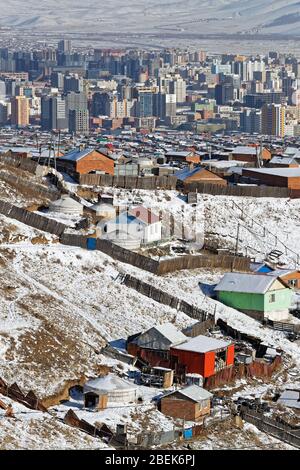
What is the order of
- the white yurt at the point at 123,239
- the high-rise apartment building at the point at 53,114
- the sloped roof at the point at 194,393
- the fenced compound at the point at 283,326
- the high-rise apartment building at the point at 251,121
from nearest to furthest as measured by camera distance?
the sloped roof at the point at 194,393 < the fenced compound at the point at 283,326 < the white yurt at the point at 123,239 < the high-rise apartment building at the point at 251,121 < the high-rise apartment building at the point at 53,114

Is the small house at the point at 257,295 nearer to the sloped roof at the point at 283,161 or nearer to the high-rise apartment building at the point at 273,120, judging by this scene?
the sloped roof at the point at 283,161

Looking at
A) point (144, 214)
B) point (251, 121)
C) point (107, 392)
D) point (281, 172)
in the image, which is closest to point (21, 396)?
point (107, 392)

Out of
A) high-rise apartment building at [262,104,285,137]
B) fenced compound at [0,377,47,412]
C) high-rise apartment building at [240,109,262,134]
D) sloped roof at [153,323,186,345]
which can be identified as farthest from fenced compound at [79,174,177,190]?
high-rise apartment building at [240,109,262,134]

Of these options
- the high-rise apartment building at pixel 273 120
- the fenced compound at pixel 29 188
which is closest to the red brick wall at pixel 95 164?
the fenced compound at pixel 29 188

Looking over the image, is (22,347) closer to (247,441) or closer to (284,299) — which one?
(247,441)

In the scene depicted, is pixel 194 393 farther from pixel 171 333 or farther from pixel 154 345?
pixel 171 333
